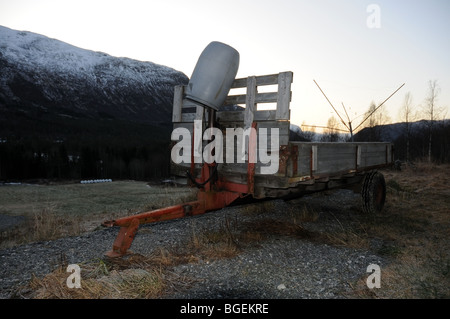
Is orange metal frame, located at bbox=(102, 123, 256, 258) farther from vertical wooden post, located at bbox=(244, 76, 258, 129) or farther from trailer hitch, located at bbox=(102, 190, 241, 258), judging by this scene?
vertical wooden post, located at bbox=(244, 76, 258, 129)

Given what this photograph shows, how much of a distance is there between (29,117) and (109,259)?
12557 centimetres

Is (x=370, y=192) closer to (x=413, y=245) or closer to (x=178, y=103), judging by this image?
(x=413, y=245)

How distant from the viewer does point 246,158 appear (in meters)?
4.36

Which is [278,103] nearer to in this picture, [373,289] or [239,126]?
[239,126]

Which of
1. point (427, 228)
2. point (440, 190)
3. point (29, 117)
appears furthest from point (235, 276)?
point (29, 117)

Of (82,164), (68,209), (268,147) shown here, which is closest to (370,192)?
(268,147)

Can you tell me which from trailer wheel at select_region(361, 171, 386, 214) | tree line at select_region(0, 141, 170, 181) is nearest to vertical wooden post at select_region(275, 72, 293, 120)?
trailer wheel at select_region(361, 171, 386, 214)

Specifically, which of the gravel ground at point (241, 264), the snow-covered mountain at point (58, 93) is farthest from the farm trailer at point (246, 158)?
the snow-covered mountain at point (58, 93)

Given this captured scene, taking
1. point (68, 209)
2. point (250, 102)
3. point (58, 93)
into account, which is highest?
point (58, 93)

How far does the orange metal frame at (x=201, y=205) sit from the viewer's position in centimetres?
404

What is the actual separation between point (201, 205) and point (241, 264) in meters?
0.97

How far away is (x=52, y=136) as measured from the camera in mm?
90062

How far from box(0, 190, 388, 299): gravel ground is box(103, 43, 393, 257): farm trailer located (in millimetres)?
834

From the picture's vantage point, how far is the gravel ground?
3625mm
